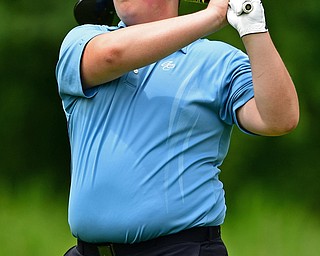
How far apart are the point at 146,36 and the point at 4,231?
2969 mm

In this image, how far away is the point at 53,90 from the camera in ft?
18.4

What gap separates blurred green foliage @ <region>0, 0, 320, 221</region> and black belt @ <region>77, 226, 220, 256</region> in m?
2.71

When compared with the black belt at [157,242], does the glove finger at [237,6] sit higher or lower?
higher

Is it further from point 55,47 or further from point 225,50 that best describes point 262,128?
point 55,47

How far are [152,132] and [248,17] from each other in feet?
1.39

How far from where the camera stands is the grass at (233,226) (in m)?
5.17

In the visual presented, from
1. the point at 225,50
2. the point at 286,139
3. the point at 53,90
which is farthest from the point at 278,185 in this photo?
the point at 225,50

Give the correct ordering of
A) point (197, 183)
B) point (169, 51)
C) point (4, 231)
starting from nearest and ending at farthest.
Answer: point (169, 51) → point (197, 183) → point (4, 231)

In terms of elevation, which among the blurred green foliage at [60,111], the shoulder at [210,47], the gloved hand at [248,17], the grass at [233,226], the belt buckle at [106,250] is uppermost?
the gloved hand at [248,17]

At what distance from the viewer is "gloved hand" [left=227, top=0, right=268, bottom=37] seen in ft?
8.11

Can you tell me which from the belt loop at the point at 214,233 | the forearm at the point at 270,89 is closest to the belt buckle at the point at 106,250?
the belt loop at the point at 214,233

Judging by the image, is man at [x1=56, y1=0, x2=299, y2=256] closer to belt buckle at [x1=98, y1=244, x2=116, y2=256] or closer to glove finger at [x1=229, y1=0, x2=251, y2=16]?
belt buckle at [x1=98, y1=244, x2=116, y2=256]

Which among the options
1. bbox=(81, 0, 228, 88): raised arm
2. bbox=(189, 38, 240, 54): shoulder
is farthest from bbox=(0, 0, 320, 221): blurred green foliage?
bbox=(81, 0, 228, 88): raised arm

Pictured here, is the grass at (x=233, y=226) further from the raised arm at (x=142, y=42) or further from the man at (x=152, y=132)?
the raised arm at (x=142, y=42)
